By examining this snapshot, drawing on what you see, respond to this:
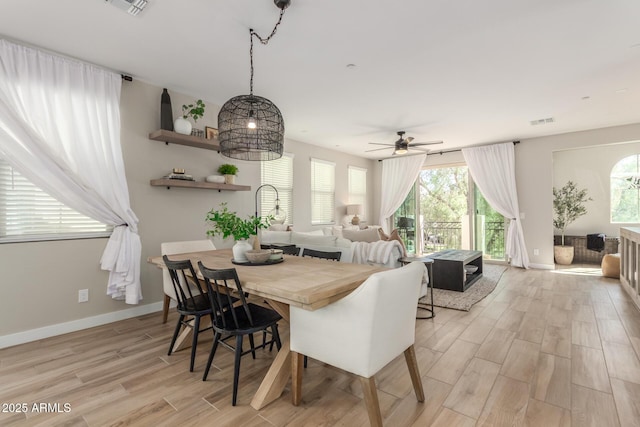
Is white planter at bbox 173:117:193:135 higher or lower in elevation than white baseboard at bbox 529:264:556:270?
higher

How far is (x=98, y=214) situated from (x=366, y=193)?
20.1 ft

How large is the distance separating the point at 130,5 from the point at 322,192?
15.9 feet

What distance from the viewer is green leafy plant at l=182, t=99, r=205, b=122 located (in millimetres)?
3696

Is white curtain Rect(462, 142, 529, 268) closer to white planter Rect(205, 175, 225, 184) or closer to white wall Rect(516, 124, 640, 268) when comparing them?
white wall Rect(516, 124, 640, 268)

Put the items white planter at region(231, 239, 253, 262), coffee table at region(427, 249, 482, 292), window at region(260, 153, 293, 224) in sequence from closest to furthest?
white planter at region(231, 239, 253, 262), coffee table at region(427, 249, 482, 292), window at region(260, 153, 293, 224)

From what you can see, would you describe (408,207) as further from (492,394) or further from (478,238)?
(492,394)

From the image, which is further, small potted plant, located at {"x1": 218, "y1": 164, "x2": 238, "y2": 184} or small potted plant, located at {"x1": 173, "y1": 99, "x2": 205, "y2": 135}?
small potted plant, located at {"x1": 218, "y1": 164, "x2": 238, "y2": 184}

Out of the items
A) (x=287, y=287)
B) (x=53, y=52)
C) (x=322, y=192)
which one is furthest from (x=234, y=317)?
(x=322, y=192)

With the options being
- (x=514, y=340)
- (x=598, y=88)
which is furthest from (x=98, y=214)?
(x=598, y=88)

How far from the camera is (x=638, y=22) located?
243 cm

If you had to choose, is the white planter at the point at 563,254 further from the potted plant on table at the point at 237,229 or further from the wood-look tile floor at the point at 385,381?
the potted plant on table at the point at 237,229

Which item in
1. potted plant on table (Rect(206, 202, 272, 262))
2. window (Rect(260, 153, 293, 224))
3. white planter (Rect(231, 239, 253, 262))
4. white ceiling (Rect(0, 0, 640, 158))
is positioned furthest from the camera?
window (Rect(260, 153, 293, 224))

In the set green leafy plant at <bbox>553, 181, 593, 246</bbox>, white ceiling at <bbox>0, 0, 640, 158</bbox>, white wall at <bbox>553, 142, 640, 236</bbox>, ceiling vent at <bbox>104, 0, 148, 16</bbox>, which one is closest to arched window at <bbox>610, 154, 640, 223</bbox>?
white wall at <bbox>553, 142, 640, 236</bbox>

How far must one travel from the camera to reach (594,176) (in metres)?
6.71
